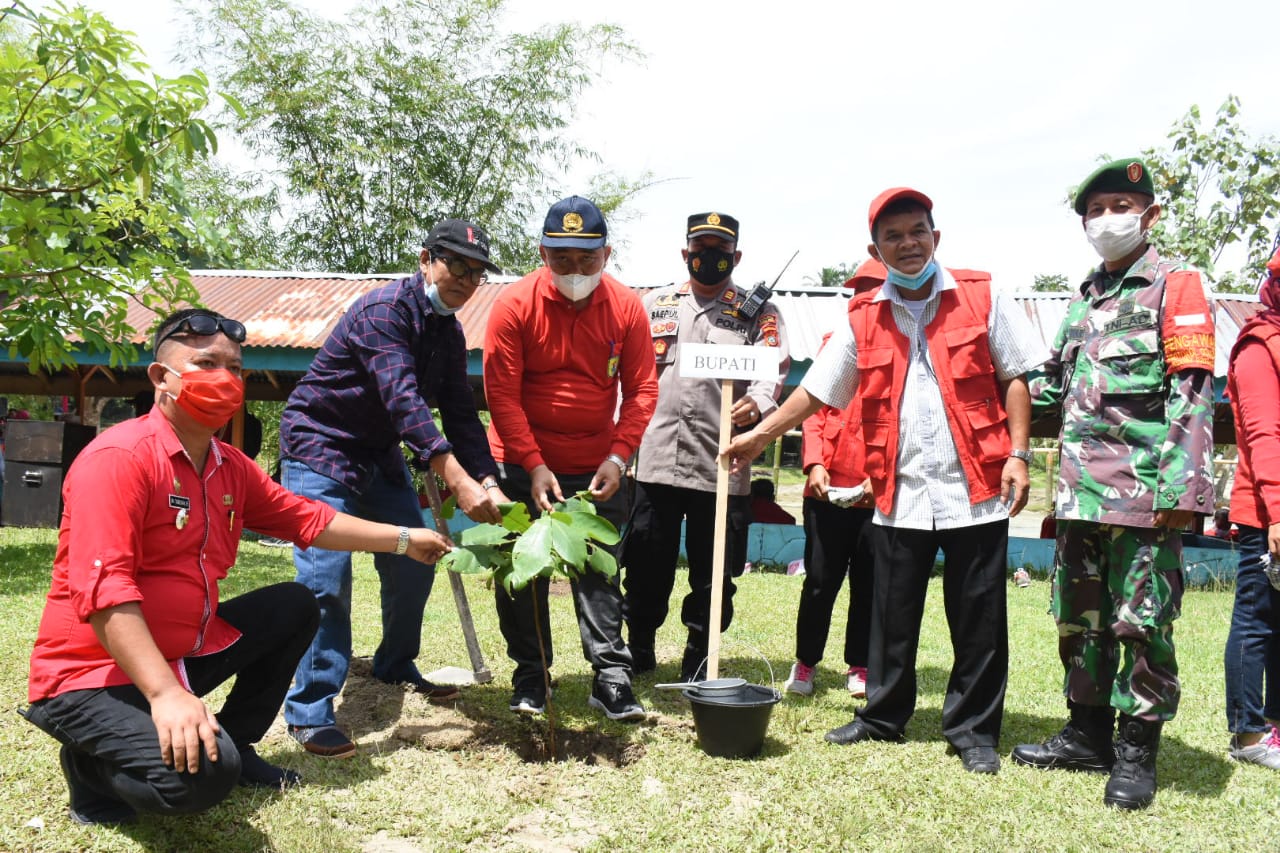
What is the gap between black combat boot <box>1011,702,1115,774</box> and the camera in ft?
11.8

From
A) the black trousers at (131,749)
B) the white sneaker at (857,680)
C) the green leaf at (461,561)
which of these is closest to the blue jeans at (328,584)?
the green leaf at (461,561)

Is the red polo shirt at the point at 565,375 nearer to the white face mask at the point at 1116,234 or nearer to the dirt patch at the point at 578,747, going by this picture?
the dirt patch at the point at 578,747

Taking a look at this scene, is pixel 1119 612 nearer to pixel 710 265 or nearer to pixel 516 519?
pixel 516 519

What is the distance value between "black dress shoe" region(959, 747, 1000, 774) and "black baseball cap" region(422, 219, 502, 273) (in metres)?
2.59

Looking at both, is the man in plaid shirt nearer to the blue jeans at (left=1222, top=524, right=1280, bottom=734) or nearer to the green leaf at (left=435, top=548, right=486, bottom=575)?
the green leaf at (left=435, top=548, right=486, bottom=575)

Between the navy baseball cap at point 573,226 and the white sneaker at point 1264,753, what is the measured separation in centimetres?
339

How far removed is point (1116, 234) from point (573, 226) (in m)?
2.09

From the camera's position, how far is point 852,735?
381cm

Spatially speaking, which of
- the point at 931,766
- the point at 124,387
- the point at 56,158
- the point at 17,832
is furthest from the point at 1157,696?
the point at 124,387

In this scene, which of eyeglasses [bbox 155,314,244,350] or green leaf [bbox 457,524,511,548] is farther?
green leaf [bbox 457,524,511,548]

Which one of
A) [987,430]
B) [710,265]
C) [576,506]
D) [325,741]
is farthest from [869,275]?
[325,741]

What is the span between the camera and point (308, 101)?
57.2 ft

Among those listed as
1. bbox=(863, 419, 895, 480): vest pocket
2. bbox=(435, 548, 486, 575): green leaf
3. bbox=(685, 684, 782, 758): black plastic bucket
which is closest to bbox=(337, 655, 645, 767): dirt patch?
bbox=(685, 684, 782, 758): black plastic bucket

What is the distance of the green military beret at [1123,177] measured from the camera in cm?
340
